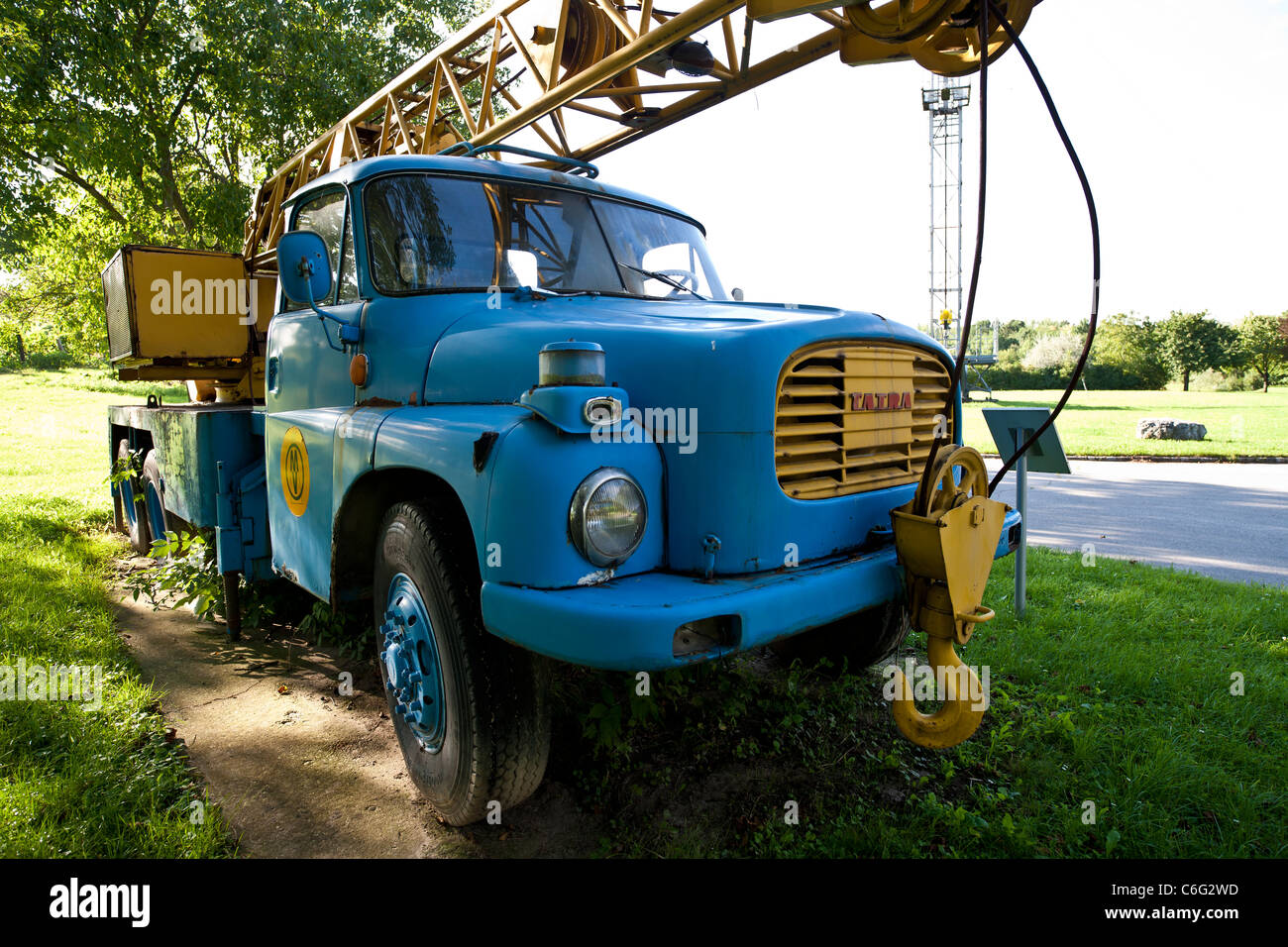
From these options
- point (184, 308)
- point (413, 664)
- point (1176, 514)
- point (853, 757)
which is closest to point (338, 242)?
point (413, 664)

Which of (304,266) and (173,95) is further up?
(173,95)

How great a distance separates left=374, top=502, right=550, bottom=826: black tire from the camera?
93.0 inches

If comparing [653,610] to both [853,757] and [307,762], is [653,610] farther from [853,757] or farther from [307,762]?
[307,762]

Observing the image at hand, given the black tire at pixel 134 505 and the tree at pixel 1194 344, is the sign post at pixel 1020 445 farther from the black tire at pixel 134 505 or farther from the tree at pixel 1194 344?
the tree at pixel 1194 344

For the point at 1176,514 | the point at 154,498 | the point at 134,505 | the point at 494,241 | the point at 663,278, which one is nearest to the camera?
the point at 494,241

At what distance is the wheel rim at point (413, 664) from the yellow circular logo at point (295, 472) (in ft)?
2.83

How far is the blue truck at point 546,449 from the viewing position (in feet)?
6.89

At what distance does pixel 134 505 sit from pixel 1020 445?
6653 millimetres

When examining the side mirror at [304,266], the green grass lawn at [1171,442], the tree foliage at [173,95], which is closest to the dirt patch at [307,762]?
the side mirror at [304,266]

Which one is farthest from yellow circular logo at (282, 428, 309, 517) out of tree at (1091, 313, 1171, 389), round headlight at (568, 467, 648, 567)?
tree at (1091, 313, 1171, 389)

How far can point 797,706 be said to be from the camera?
3.41 m

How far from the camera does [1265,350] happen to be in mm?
53594

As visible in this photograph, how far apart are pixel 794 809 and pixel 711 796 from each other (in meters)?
0.31
